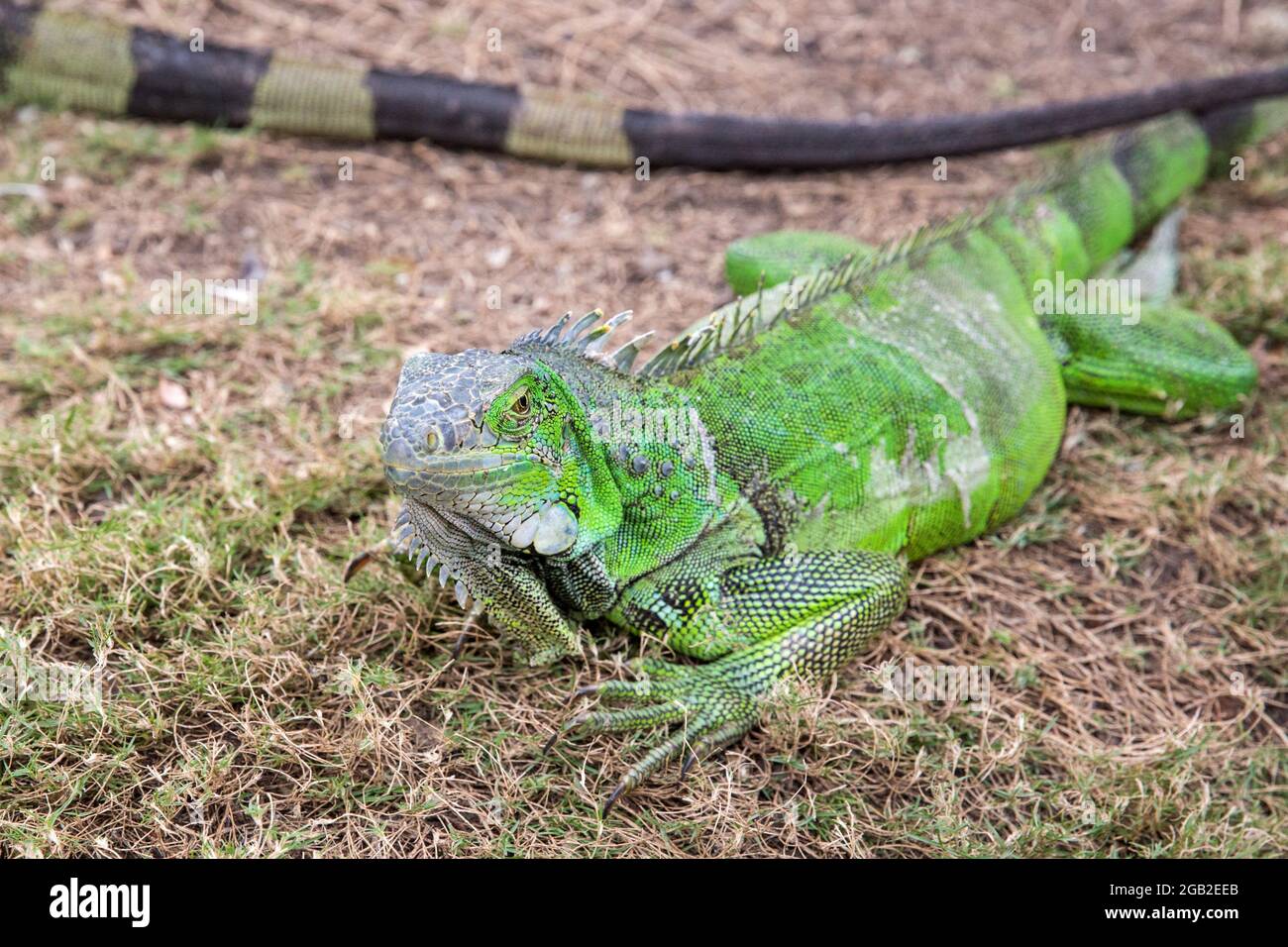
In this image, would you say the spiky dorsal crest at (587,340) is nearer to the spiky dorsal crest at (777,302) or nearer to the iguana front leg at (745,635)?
the spiky dorsal crest at (777,302)

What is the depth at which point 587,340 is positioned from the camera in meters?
3.32

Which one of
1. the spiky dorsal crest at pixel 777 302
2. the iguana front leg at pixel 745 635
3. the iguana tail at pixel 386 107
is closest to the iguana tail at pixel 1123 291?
the spiky dorsal crest at pixel 777 302

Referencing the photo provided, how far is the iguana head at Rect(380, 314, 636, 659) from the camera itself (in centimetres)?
275

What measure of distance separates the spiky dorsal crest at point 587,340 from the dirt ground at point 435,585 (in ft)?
2.78

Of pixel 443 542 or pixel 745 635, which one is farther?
pixel 745 635

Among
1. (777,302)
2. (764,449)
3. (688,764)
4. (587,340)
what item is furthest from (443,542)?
(777,302)

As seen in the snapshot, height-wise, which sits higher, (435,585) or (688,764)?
(435,585)

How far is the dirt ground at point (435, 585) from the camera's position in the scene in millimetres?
3072

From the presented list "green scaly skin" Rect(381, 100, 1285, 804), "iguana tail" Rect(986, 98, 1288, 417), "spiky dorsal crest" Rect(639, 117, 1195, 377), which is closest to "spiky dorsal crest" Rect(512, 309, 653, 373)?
"green scaly skin" Rect(381, 100, 1285, 804)

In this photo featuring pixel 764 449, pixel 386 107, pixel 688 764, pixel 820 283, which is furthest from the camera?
pixel 386 107

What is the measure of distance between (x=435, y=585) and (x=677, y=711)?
859 mm

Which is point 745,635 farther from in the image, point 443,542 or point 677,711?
point 443,542

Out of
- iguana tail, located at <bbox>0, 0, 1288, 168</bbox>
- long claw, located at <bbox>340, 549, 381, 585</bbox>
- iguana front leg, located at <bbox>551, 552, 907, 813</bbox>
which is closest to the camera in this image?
iguana front leg, located at <bbox>551, 552, 907, 813</bbox>

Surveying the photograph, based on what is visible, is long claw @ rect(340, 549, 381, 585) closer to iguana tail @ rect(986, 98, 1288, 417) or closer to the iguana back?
the iguana back
